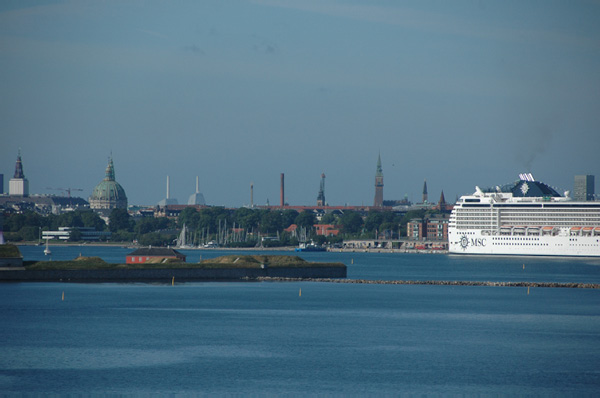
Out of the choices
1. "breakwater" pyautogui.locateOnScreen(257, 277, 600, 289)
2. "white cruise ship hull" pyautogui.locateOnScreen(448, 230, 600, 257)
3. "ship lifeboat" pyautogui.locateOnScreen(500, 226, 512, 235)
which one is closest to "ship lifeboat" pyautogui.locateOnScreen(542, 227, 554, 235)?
"white cruise ship hull" pyautogui.locateOnScreen(448, 230, 600, 257)

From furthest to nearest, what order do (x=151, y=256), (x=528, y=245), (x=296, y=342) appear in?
(x=528, y=245), (x=151, y=256), (x=296, y=342)

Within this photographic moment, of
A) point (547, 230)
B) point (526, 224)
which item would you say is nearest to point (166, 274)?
point (547, 230)

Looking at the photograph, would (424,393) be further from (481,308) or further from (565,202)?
(565,202)

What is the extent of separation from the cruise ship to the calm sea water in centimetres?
5622

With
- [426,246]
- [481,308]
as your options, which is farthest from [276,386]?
[426,246]

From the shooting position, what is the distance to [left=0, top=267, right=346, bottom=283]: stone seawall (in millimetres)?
A: 72938

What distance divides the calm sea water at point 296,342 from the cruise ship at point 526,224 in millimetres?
56219

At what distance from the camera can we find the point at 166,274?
78.9 m

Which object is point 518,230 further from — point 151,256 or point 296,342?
point 296,342

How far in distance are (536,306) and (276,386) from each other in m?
30.8

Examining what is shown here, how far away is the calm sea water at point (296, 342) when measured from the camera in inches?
1366

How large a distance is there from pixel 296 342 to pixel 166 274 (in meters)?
36.6

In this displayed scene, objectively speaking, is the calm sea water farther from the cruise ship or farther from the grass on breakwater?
the cruise ship

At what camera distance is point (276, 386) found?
34.2 meters
